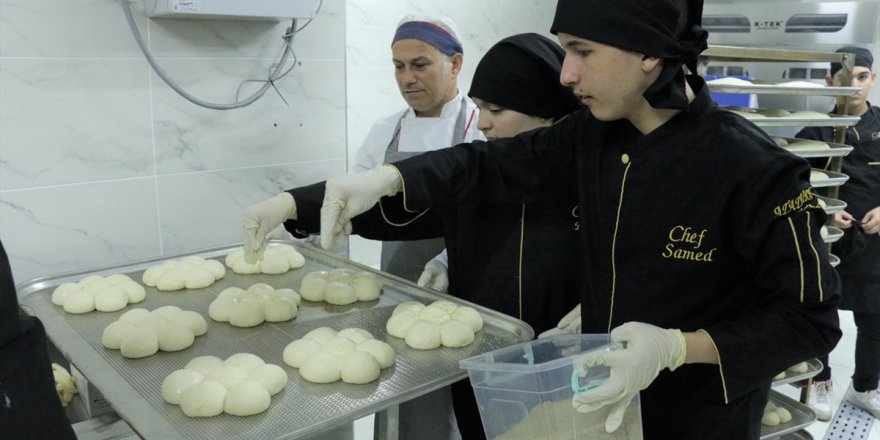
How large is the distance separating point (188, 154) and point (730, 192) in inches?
65.1

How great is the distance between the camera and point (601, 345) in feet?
3.98

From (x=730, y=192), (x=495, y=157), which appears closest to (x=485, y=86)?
(x=495, y=157)

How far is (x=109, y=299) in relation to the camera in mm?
1604

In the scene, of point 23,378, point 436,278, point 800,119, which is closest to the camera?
point 23,378

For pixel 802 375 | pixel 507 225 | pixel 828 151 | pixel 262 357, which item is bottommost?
pixel 802 375

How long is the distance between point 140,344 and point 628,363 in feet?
3.09

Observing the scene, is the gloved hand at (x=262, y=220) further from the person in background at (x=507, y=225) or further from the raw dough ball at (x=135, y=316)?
the raw dough ball at (x=135, y=316)

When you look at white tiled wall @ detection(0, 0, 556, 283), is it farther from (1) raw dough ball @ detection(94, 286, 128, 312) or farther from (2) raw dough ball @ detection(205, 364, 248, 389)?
(2) raw dough ball @ detection(205, 364, 248, 389)

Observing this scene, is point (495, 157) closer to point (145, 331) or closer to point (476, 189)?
point (476, 189)

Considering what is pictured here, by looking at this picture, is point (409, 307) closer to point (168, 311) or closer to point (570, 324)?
point (570, 324)

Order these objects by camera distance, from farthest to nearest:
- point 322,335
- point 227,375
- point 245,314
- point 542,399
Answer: point 245,314, point 322,335, point 227,375, point 542,399

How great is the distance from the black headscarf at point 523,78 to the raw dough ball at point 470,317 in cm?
51

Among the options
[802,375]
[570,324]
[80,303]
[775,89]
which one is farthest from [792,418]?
[80,303]

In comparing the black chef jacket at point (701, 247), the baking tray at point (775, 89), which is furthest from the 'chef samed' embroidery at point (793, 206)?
the baking tray at point (775, 89)
